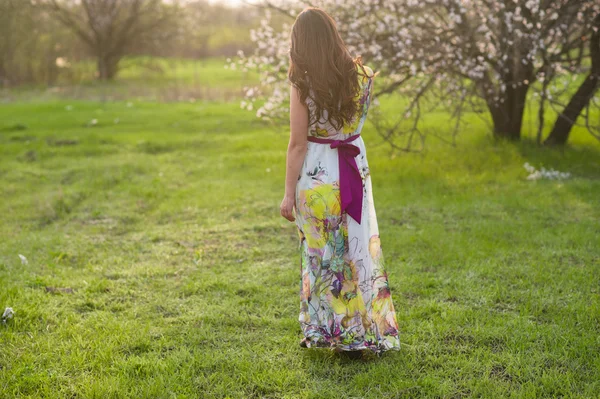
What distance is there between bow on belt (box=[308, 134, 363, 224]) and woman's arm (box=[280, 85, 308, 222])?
122mm

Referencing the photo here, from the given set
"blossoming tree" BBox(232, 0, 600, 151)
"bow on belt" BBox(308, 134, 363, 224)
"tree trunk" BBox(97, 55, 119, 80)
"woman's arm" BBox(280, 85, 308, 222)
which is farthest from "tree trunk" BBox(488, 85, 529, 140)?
"tree trunk" BBox(97, 55, 119, 80)

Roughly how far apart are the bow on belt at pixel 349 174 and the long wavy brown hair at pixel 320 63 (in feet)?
0.63

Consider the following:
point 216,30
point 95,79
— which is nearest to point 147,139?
point 95,79

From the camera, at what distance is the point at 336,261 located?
3553 millimetres

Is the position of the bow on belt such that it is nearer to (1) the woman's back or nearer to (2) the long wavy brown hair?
(1) the woman's back

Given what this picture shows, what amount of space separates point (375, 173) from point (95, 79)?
763 inches

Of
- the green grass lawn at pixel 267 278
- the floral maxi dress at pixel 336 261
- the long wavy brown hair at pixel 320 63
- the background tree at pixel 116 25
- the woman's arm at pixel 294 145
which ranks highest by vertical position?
the background tree at pixel 116 25

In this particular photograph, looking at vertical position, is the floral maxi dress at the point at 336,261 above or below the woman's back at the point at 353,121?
below

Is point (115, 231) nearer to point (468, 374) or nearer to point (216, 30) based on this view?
point (468, 374)

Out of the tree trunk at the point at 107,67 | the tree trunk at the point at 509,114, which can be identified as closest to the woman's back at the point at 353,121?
the tree trunk at the point at 509,114

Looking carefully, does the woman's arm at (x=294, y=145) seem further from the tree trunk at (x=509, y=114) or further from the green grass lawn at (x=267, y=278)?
the tree trunk at (x=509, y=114)

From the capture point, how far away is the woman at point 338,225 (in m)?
3.48

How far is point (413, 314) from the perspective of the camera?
419cm

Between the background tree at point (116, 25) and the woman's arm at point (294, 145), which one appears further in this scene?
the background tree at point (116, 25)
